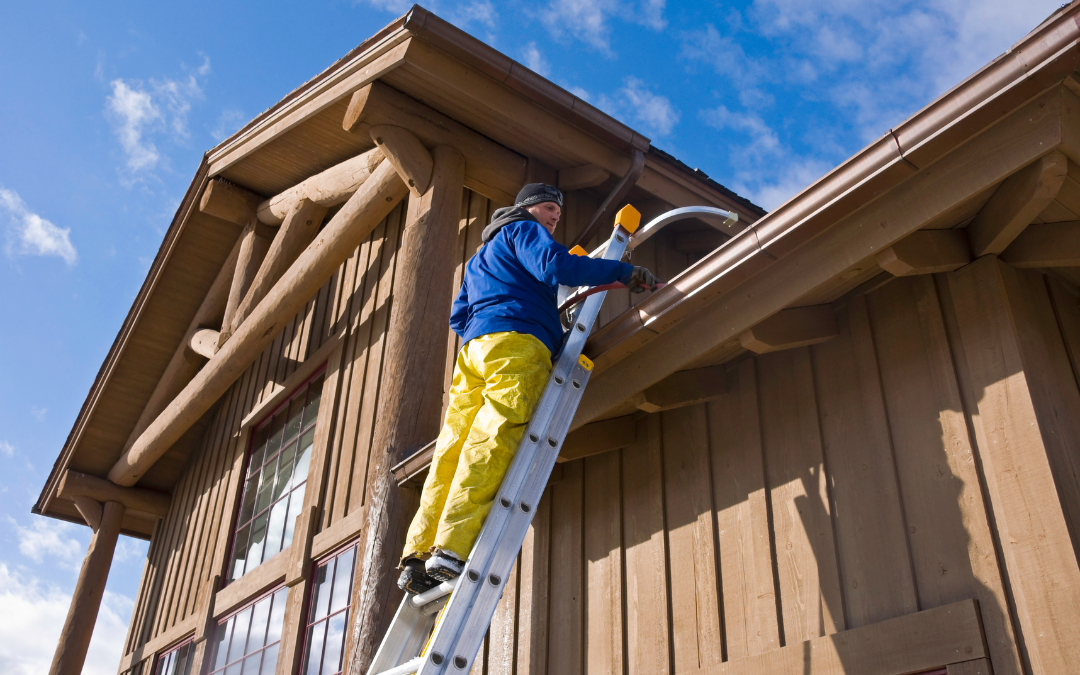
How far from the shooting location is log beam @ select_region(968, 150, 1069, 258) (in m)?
2.79

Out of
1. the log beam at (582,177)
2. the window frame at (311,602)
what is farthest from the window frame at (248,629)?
the log beam at (582,177)

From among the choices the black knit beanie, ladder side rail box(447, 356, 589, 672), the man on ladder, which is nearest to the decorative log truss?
the man on ladder

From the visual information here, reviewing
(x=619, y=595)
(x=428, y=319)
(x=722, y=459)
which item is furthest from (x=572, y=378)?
(x=428, y=319)

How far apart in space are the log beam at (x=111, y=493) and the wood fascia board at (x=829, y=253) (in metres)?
7.52

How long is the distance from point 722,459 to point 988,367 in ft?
3.78

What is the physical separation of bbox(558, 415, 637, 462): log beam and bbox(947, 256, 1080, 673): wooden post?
5.21 ft

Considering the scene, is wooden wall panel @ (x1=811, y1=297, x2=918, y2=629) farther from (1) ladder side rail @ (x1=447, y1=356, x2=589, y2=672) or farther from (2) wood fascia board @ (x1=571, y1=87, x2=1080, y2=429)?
(1) ladder side rail @ (x1=447, y1=356, x2=589, y2=672)

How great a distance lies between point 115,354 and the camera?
10.1 meters

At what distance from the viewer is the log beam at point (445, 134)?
5.77m

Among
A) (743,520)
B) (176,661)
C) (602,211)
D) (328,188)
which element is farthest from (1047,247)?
(176,661)

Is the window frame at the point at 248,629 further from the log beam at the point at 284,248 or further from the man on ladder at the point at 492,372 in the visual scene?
the man on ladder at the point at 492,372

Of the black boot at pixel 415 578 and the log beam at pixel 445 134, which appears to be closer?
the black boot at pixel 415 578

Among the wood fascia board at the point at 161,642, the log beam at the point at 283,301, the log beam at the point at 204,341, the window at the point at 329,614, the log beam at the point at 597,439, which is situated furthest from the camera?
the log beam at the point at 204,341

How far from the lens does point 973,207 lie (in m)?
3.15
